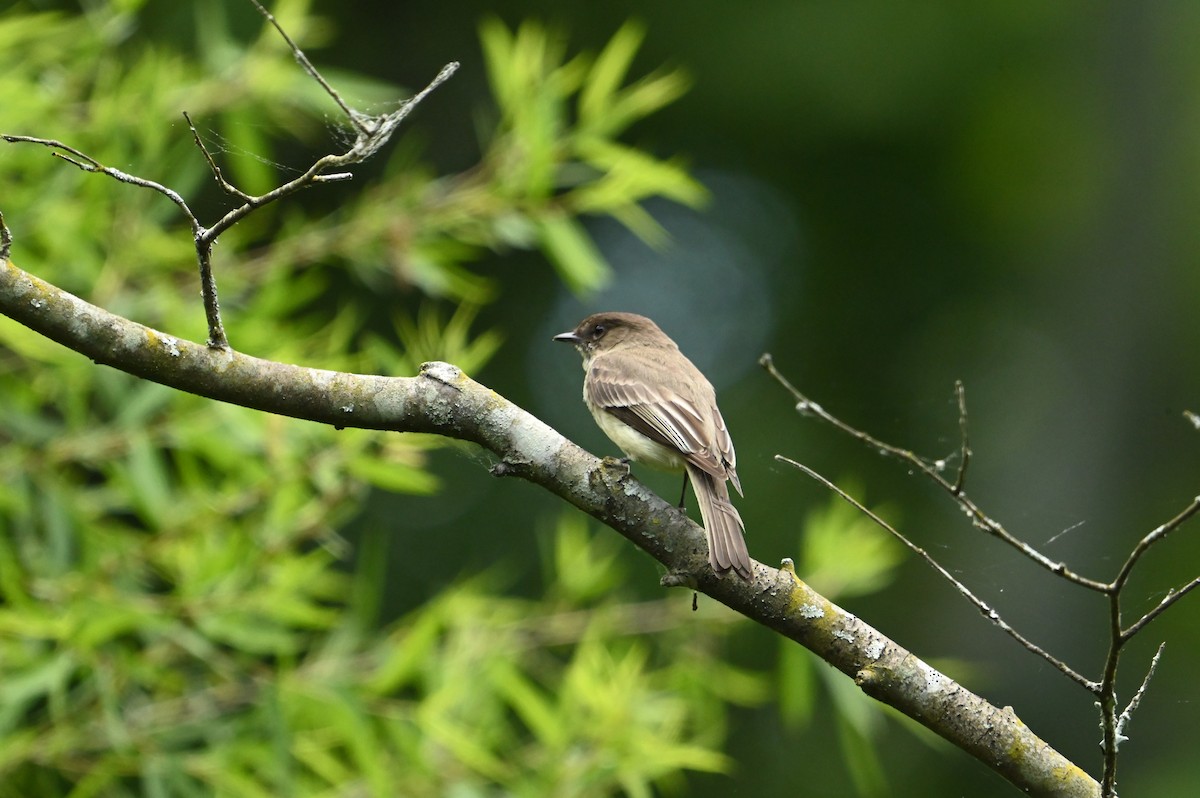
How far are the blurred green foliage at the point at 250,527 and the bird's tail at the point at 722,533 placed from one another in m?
1.16

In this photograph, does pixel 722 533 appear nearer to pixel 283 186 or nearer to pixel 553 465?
pixel 553 465

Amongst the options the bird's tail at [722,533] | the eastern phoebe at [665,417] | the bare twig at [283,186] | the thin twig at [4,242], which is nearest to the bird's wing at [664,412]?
the eastern phoebe at [665,417]

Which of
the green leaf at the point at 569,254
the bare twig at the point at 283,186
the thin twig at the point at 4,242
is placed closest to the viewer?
the bare twig at the point at 283,186

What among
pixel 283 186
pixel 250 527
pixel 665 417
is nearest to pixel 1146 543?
pixel 283 186

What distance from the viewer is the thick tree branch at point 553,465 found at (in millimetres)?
2471

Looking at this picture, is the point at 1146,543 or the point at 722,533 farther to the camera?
the point at 722,533

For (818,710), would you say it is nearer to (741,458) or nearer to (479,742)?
(741,458)

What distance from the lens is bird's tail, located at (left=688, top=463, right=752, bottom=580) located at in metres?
2.60

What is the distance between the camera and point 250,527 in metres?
4.27

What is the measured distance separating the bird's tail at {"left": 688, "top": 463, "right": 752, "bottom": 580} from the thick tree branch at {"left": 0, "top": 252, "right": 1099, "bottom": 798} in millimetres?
26

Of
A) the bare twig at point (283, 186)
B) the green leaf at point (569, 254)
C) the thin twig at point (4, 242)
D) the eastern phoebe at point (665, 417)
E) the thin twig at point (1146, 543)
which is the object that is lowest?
the thin twig at point (1146, 543)

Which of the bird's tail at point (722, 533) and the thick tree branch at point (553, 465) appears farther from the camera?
the bird's tail at point (722, 533)

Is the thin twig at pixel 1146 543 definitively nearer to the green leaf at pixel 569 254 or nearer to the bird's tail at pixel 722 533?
the bird's tail at pixel 722 533

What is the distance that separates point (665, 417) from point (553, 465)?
4.32ft
